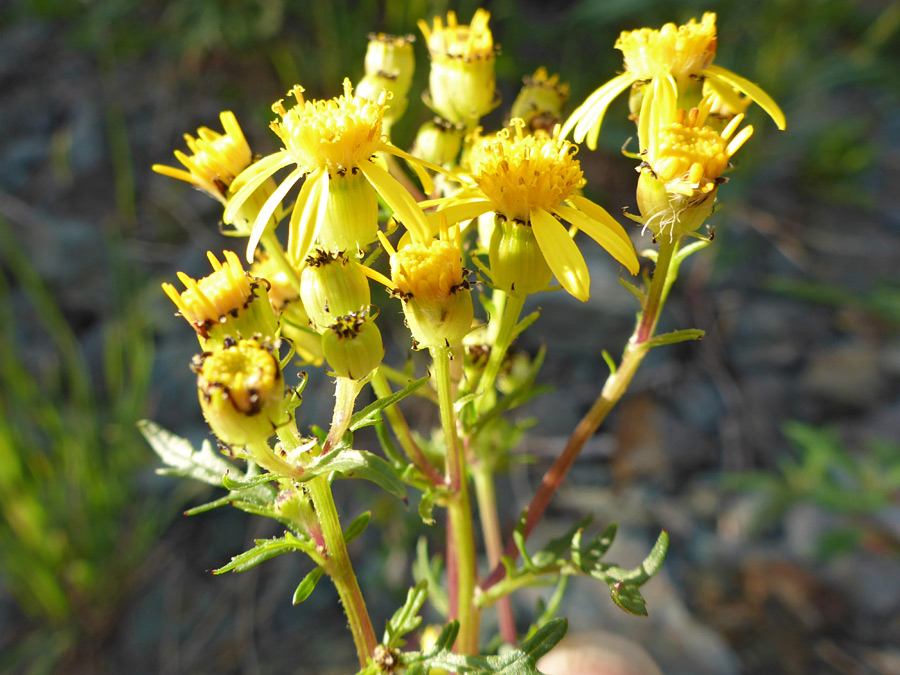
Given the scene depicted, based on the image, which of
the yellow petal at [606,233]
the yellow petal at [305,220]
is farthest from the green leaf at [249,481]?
the yellow petal at [606,233]

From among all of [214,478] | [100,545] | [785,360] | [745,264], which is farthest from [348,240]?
[745,264]

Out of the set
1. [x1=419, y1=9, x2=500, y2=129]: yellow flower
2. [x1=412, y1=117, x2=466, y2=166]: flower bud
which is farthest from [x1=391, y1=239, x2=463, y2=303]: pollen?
[x1=419, y1=9, x2=500, y2=129]: yellow flower

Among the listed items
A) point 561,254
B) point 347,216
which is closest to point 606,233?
point 561,254

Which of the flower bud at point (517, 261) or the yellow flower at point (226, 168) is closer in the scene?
the flower bud at point (517, 261)

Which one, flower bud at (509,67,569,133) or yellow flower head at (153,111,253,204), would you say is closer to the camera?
yellow flower head at (153,111,253,204)

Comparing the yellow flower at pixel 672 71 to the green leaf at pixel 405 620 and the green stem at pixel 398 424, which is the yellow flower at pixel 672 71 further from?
the green leaf at pixel 405 620

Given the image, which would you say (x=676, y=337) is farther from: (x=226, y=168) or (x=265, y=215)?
(x=226, y=168)

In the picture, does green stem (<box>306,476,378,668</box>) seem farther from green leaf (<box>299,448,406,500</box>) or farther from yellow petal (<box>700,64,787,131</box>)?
yellow petal (<box>700,64,787,131</box>)
